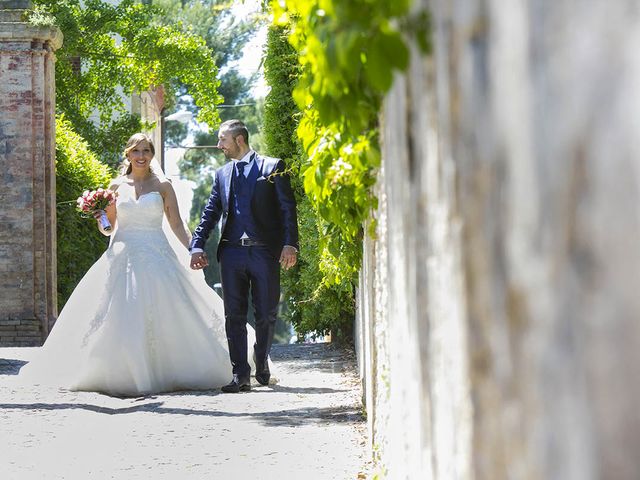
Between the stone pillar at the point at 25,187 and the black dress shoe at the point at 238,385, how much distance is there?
29.4 ft

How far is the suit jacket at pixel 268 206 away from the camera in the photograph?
31.3 feet

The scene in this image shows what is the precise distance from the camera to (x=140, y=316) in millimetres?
10047

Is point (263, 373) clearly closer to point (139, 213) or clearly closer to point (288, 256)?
point (288, 256)

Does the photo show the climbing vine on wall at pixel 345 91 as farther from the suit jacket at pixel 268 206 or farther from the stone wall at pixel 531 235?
the suit jacket at pixel 268 206

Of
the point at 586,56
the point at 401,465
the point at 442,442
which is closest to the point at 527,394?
the point at 586,56

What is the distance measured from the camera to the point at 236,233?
956 cm

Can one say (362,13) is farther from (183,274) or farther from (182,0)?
(182,0)

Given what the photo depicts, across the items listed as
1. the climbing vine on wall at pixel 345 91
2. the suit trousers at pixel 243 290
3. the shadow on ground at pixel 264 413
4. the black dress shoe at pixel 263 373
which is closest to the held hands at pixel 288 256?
the suit trousers at pixel 243 290

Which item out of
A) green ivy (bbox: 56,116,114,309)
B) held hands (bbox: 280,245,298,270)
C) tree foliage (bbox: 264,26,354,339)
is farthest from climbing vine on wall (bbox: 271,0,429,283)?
green ivy (bbox: 56,116,114,309)

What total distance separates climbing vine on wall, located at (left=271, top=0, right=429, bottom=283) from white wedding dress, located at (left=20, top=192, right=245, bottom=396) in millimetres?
2109

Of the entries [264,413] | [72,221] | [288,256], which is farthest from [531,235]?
[72,221]

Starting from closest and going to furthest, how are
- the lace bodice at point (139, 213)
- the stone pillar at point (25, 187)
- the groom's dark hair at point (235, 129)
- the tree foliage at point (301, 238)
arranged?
1. the groom's dark hair at point (235, 129)
2. the lace bodice at point (139, 213)
3. the tree foliage at point (301, 238)
4. the stone pillar at point (25, 187)

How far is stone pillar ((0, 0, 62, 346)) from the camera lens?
17859 millimetres

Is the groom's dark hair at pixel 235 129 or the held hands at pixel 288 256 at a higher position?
the groom's dark hair at pixel 235 129
